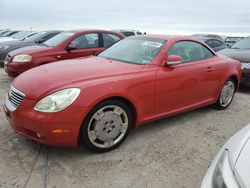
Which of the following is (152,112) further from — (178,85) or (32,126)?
(32,126)

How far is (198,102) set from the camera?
15.4ft

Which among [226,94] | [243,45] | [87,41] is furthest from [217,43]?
[226,94]

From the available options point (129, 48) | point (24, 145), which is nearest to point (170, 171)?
point (24, 145)

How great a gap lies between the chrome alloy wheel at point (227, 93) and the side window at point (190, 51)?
677 mm

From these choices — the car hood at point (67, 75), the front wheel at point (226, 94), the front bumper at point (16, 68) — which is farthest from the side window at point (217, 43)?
the car hood at point (67, 75)

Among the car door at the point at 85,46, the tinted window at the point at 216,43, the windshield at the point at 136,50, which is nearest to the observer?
the windshield at the point at 136,50

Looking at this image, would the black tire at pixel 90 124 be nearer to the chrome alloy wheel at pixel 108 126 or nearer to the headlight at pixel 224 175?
the chrome alloy wheel at pixel 108 126

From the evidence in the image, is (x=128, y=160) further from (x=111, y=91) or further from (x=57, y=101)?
(x=57, y=101)

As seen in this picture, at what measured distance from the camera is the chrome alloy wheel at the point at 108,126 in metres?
3.32

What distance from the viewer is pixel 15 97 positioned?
340 cm

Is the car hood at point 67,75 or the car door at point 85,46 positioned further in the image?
the car door at point 85,46

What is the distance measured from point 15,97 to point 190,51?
2.80 m

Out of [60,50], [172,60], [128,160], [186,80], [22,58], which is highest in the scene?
[172,60]

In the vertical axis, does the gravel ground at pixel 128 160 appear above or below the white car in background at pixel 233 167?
below
